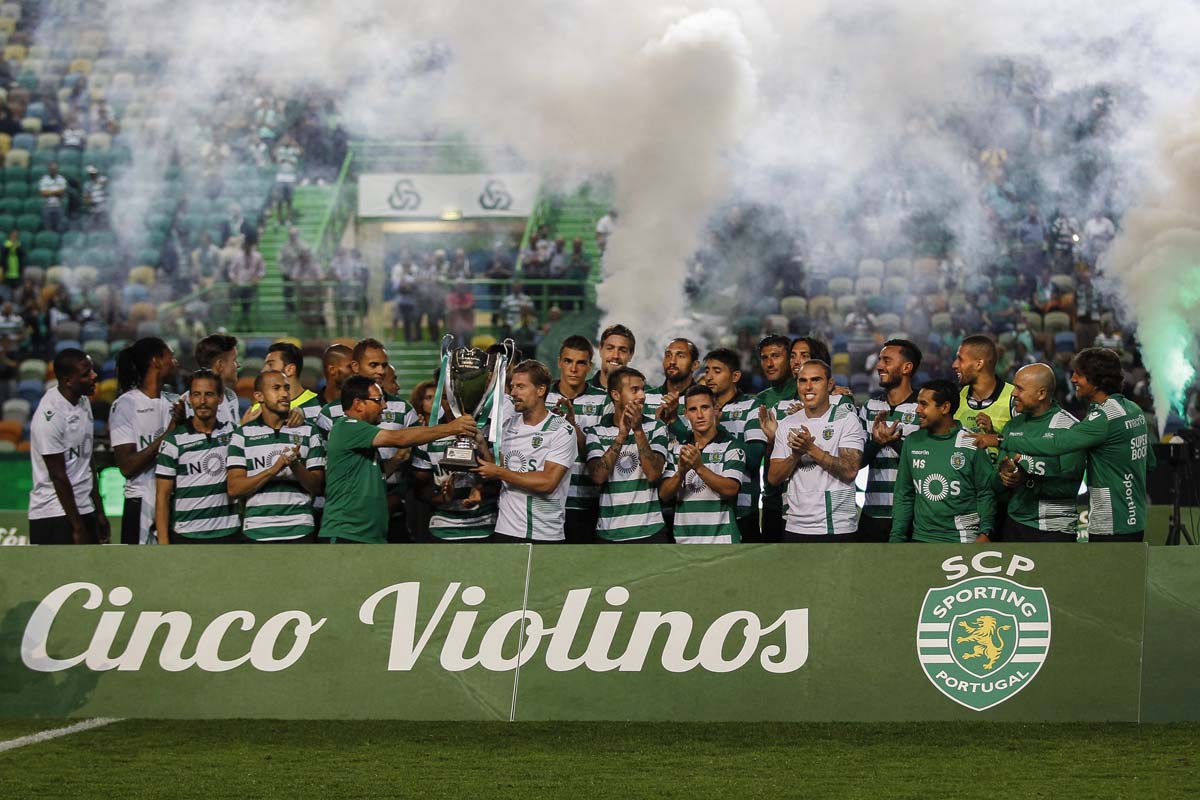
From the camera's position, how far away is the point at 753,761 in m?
5.43

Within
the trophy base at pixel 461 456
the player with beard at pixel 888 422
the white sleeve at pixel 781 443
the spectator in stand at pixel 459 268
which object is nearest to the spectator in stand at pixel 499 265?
the spectator in stand at pixel 459 268

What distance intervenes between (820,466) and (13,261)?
719 inches

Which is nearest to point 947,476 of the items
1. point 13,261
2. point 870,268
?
point 870,268

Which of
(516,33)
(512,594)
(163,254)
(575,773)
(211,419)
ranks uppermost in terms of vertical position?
(516,33)

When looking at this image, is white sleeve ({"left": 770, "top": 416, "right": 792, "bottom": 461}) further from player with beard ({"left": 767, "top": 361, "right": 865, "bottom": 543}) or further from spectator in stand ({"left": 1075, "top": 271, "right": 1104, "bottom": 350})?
spectator in stand ({"left": 1075, "top": 271, "right": 1104, "bottom": 350})

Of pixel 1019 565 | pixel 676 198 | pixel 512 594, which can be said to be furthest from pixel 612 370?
pixel 676 198

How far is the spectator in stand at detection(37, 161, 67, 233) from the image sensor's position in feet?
73.5

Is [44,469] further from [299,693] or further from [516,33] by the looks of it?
[516,33]

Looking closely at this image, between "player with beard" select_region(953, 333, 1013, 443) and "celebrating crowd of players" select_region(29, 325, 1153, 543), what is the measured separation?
0.5 inches

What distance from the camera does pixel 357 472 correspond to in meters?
6.80

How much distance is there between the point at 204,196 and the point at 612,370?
54.6 ft

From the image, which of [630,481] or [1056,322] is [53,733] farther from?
[1056,322]

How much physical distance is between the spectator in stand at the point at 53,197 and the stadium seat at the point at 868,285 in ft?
42.4

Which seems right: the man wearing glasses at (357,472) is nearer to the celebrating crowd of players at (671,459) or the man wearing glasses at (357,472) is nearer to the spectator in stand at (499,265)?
the celebrating crowd of players at (671,459)
